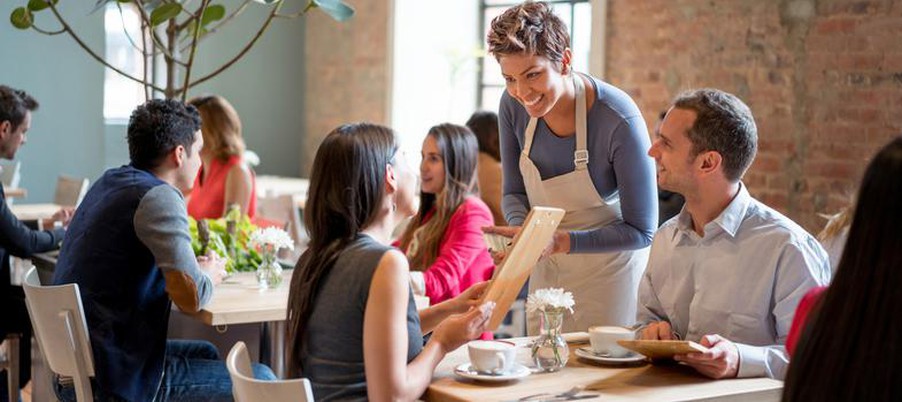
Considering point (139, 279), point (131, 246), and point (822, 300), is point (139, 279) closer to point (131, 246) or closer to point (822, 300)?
point (131, 246)

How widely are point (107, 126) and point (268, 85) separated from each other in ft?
4.40

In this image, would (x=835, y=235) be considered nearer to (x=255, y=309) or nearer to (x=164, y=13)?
(x=255, y=309)

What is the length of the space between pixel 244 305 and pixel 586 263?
1023 millimetres

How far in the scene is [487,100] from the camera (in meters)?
8.95

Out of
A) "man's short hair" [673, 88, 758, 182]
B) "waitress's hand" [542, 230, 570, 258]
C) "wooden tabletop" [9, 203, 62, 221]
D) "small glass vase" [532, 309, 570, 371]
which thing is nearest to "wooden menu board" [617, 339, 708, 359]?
"small glass vase" [532, 309, 570, 371]

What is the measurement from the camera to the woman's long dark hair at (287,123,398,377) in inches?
93.4

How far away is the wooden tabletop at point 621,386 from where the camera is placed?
233cm

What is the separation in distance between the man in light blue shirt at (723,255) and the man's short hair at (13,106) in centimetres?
296

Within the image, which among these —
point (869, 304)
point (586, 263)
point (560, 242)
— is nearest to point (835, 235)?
point (586, 263)

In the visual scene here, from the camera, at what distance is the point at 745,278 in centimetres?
260

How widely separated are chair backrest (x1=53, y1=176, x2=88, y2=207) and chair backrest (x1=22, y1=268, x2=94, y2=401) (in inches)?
127

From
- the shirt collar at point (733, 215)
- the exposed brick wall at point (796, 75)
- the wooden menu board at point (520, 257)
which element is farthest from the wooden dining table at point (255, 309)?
the exposed brick wall at point (796, 75)

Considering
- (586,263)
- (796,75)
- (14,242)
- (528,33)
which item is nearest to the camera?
(528,33)

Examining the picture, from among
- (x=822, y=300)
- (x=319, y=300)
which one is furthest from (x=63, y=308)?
(x=822, y=300)
